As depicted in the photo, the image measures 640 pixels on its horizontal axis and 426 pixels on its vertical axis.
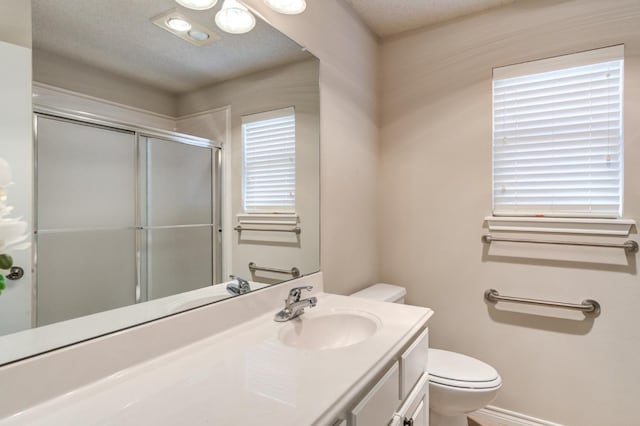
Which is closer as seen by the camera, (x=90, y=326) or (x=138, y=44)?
(x=90, y=326)

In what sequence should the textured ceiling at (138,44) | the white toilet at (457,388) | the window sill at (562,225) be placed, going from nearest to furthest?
the textured ceiling at (138,44) < the white toilet at (457,388) < the window sill at (562,225)

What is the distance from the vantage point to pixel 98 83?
0.83 metres

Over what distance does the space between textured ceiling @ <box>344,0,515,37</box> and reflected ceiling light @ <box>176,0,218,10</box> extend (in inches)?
41.2

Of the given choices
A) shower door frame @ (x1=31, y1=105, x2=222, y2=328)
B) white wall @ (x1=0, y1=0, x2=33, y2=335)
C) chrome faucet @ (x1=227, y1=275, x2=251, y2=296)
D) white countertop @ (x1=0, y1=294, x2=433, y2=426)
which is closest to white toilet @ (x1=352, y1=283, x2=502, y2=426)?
white countertop @ (x1=0, y1=294, x2=433, y2=426)

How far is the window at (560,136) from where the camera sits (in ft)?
5.45

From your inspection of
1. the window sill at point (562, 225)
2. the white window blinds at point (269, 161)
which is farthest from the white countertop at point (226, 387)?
the window sill at point (562, 225)

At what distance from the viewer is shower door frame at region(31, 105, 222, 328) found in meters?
0.71

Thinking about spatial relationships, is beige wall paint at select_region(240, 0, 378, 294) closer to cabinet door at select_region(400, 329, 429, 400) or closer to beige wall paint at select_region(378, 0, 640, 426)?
beige wall paint at select_region(378, 0, 640, 426)

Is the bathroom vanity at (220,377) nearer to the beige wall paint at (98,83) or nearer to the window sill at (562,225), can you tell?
the beige wall paint at (98,83)

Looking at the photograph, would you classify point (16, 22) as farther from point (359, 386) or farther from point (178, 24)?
point (359, 386)

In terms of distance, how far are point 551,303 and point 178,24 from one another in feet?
7.01

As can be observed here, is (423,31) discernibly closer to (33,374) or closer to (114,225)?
(114,225)

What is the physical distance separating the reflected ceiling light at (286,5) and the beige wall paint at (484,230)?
3.51 feet

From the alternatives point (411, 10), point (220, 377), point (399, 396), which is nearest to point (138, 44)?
point (220, 377)
